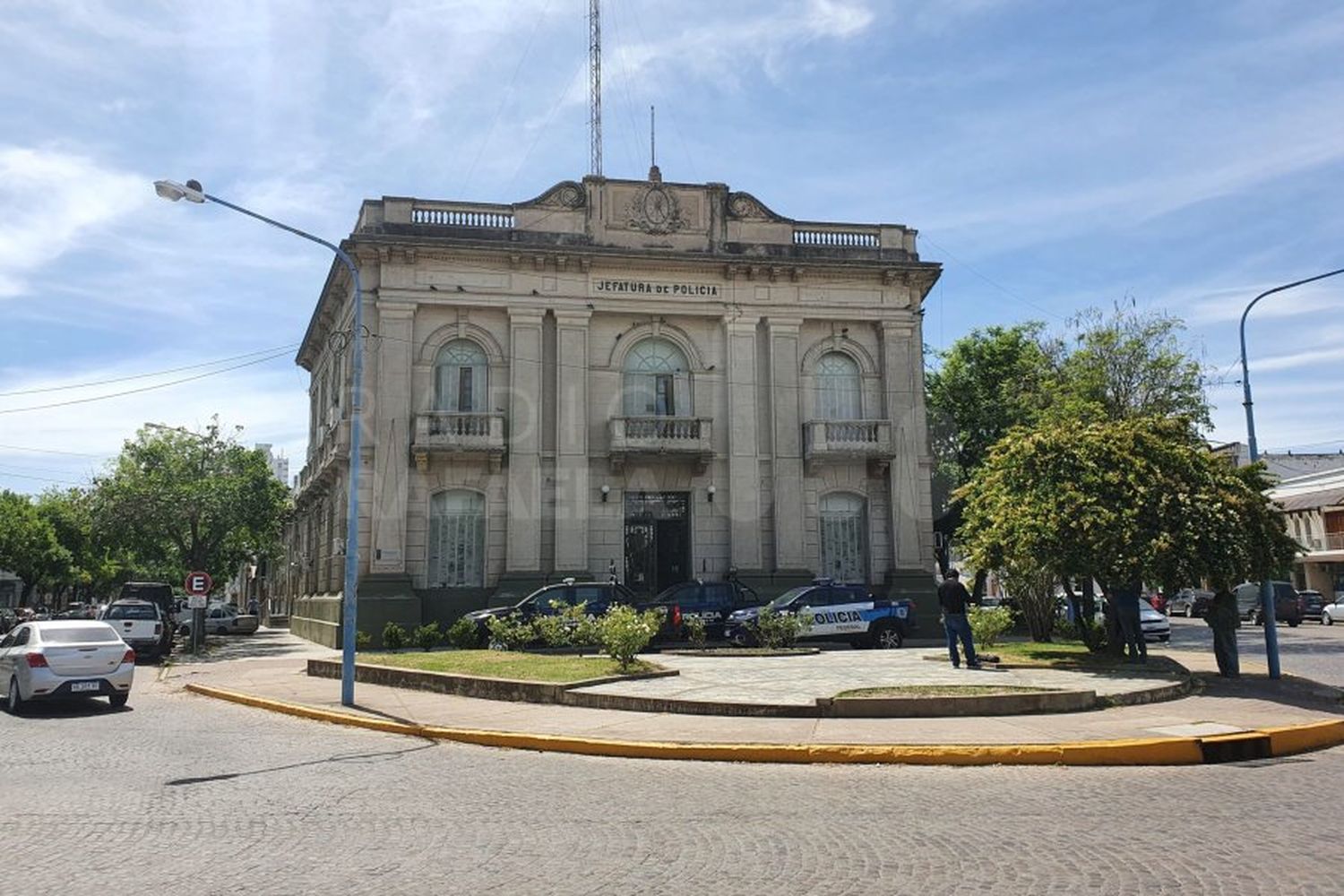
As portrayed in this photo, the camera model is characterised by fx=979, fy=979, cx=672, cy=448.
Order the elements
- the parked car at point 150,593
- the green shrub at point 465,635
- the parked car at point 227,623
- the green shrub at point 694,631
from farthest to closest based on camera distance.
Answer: the parked car at point 227,623 → the parked car at point 150,593 → the green shrub at point 465,635 → the green shrub at point 694,631

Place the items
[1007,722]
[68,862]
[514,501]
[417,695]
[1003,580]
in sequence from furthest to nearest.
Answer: [514,501] → [1003,580] → [417,695] → [1007,722] → [68,862]

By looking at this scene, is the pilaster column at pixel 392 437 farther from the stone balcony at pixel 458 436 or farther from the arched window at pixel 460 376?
the arched window at pixel 460 376

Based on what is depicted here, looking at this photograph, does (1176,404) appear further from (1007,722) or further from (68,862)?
(68,862)

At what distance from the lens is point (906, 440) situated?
29.8 meters

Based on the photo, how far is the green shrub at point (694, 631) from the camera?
21.5 m

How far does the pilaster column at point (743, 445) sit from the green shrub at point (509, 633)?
8151 millimetres

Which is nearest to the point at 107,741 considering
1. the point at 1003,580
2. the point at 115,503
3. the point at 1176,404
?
the point at 1003,580

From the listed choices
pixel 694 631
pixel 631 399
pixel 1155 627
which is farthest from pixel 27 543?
pixel 1155 627

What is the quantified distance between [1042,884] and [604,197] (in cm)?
2587

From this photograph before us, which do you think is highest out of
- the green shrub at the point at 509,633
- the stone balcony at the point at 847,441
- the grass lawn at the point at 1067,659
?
the stone balcony at the point at 847,441

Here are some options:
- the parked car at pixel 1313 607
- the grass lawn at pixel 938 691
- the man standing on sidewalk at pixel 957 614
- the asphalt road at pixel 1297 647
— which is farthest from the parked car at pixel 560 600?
the parked car at pixel 1313 607

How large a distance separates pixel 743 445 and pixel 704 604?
608 centimetres

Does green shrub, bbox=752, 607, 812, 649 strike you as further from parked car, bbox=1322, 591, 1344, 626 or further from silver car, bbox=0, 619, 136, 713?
parked car, bbox=1322, 591, 1344, 626

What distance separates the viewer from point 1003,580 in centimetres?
2042
